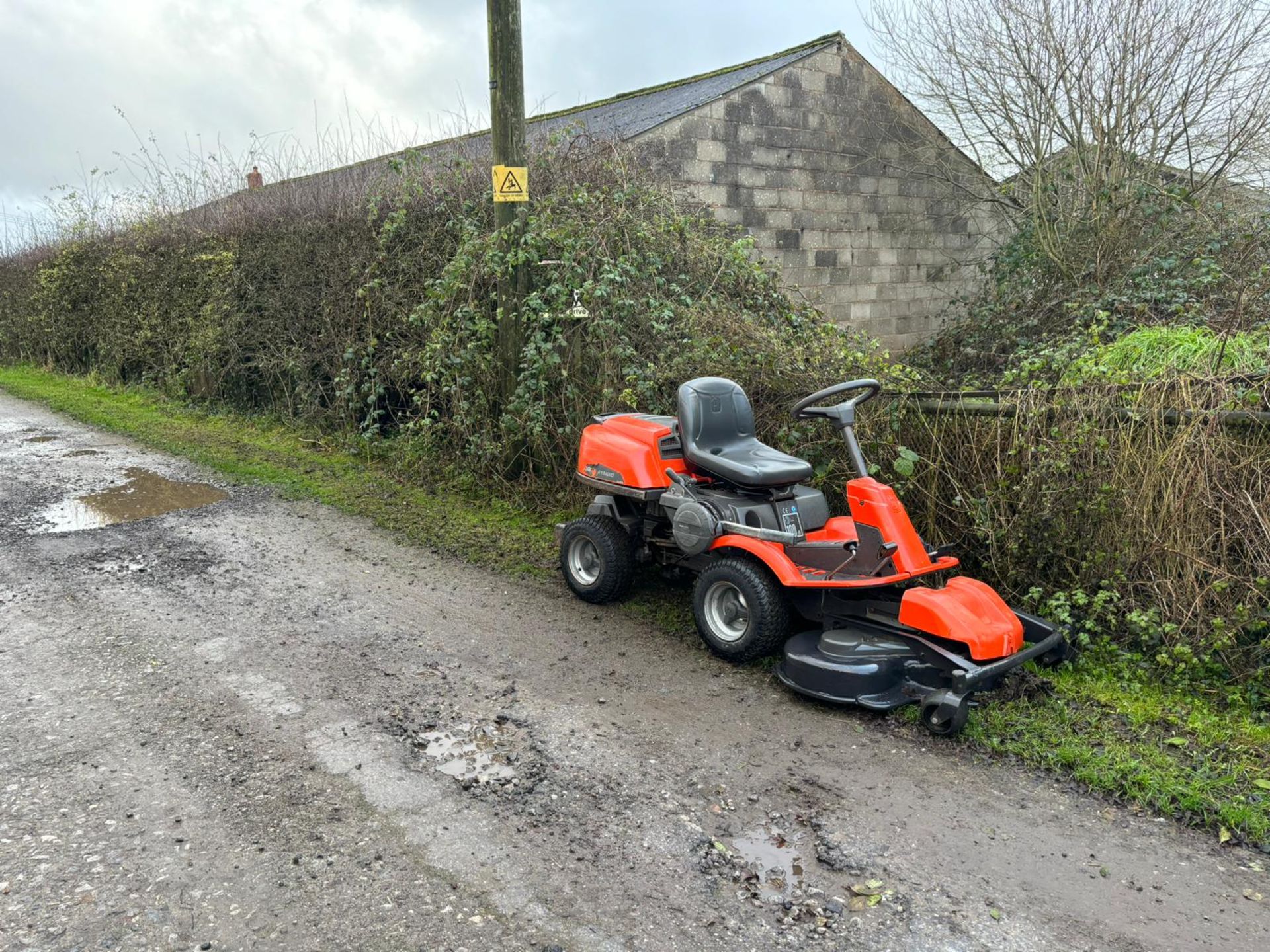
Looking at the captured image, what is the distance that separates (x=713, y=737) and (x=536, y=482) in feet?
12.7

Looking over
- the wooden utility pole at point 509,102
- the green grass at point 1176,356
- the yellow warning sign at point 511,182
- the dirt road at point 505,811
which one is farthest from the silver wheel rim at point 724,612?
the yellow warning sign at point 511,182

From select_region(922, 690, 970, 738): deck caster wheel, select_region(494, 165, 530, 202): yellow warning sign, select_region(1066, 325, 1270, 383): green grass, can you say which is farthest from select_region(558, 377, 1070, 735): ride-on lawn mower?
select_region(494, 165, 530, 202): yellow warning sign

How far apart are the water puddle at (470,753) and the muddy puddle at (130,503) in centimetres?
457

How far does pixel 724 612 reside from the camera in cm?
464

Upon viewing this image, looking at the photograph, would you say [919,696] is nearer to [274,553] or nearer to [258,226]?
[274,553]

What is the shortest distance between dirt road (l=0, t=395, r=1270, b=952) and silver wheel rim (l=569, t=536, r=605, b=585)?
0.98 ft

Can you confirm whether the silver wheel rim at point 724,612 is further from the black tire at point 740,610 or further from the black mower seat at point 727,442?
the black mower seat at point 727,442

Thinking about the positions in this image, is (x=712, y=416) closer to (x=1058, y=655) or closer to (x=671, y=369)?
(x=671, y=369)

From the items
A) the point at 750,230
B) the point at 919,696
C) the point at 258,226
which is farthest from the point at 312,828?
the point at 258,226

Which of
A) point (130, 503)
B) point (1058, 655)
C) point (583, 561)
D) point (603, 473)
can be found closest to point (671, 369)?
point (603, 473)

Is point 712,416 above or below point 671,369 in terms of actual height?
below

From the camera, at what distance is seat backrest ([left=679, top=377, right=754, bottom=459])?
475 cm

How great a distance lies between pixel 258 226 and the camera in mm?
11023

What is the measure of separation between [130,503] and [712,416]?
5.44 metres
